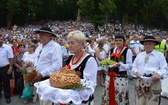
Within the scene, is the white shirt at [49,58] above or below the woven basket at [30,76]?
above

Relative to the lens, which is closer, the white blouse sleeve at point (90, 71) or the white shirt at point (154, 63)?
the white blouse sleeve at point (90, 71)

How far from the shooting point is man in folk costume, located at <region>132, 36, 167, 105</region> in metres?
4.94

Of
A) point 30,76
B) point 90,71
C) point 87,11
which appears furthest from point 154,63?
point 87,11

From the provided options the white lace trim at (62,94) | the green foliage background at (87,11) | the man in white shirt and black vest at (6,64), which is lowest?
the man in white shirt and black vest at (6,64)

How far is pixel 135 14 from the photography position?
234 feet

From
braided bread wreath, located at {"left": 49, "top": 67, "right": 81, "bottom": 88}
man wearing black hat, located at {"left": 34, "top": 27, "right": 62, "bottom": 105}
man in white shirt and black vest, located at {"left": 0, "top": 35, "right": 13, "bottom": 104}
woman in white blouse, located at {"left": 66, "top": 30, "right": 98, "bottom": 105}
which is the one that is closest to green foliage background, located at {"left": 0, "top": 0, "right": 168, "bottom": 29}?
man in white shirt and black vest, located at {"left": 0, "top": 35, "right": 13, "bottom": 104}

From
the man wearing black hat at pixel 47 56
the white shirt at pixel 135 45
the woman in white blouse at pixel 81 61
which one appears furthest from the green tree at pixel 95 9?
the woman in white blouse at pixel 81 61

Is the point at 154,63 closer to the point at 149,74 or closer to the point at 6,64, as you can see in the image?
the point at 149,74

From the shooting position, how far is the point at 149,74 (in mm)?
4938

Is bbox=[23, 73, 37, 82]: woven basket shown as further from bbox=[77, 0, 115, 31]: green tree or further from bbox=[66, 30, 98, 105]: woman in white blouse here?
bbox=[77, 0, 115, 31]: green tree

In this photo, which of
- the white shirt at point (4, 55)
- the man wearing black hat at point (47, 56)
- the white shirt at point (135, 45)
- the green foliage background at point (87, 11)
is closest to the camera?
the man wearing black hat at point (47, 56)

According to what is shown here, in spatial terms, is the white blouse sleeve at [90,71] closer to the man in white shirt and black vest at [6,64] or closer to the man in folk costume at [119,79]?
the man in folk costume at [119,79]

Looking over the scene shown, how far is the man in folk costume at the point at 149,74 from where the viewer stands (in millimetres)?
4938

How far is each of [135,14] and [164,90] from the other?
65179 mm
